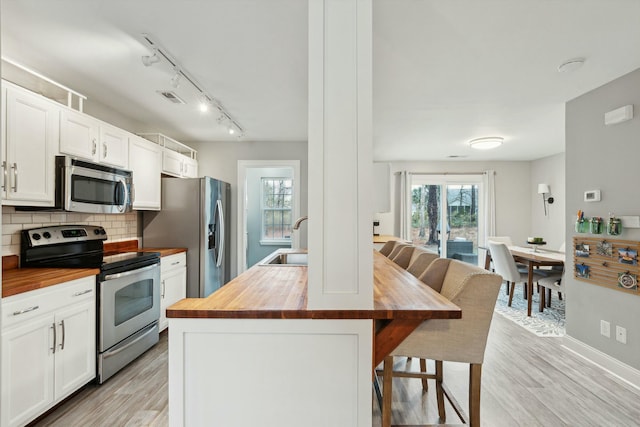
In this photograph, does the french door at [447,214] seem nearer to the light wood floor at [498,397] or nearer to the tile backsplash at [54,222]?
the light wood floor at [498,397]

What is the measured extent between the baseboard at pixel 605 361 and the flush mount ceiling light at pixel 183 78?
13.2 feet

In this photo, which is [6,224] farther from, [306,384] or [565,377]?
[565,377]

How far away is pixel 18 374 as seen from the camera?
1.85 metres

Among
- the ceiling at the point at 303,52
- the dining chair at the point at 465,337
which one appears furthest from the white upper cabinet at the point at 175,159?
the dining chair at the point at 465,337

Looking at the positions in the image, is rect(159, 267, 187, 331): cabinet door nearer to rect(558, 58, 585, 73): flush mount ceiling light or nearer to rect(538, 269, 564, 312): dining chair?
rect(558, 58, 585, 73): flush mount ceiling light

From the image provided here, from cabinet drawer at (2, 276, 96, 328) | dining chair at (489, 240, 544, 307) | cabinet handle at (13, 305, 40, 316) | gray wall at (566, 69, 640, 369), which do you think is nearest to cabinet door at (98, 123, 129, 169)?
cabinet drawer at (2, 276, 96, 328)

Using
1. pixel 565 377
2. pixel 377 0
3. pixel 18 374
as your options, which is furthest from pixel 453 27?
pixel 18 374

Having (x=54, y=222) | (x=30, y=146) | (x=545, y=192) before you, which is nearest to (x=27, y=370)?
(x=54, y=222)

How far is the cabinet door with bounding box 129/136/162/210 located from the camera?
3.37m

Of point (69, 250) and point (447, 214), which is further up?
point (447, 214)

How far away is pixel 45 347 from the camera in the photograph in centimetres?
202

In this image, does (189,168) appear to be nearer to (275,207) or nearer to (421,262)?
(275,207)

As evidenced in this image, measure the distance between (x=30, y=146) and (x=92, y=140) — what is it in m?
0.57

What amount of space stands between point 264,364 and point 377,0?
72.4 inches
